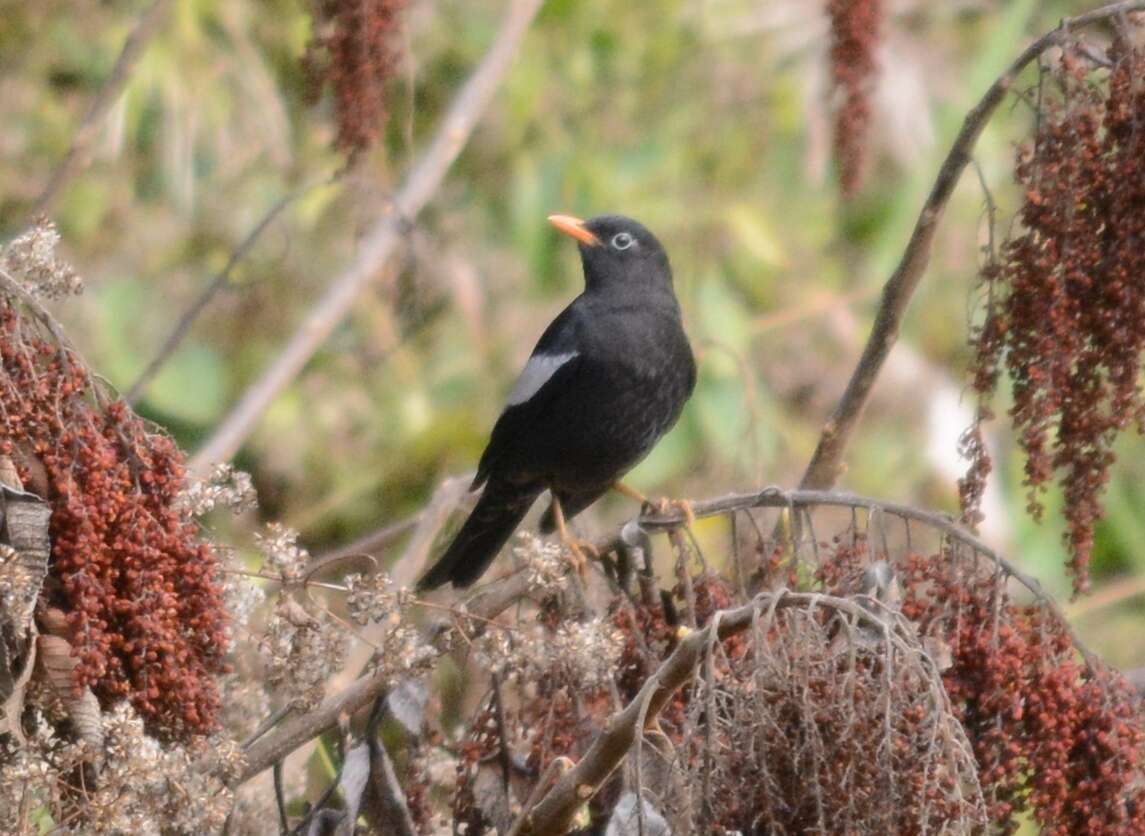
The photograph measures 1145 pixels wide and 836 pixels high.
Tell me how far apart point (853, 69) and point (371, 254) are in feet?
4.39

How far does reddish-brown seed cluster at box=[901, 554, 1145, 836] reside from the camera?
277 cm

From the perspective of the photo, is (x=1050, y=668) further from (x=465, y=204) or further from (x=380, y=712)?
(x=465, y=204)

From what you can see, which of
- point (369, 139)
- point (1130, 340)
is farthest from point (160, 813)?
point (369, 139)

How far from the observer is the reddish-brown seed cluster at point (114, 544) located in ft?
8.00

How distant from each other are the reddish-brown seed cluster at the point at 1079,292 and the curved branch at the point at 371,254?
6.41 feet

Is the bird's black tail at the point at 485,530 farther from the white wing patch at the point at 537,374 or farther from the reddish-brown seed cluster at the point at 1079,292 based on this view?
the reddish-brown seed cluster at the point at 1079,292

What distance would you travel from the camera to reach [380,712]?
3.33m

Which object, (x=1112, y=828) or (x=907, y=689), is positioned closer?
(x=907, y=689)

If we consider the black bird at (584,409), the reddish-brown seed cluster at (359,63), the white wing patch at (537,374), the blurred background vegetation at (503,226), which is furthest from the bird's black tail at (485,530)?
the reddish-brown seed cluster at (359,63)

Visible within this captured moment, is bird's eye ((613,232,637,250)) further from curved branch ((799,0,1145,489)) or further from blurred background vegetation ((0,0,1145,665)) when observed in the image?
curved branch ((799,0,1145,489))

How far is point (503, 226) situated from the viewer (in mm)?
8141

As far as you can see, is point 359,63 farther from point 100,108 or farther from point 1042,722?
point 1042,722

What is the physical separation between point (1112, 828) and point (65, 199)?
18.3 ft

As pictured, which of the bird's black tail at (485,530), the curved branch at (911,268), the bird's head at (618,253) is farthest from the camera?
the bird's head at (618,253)
